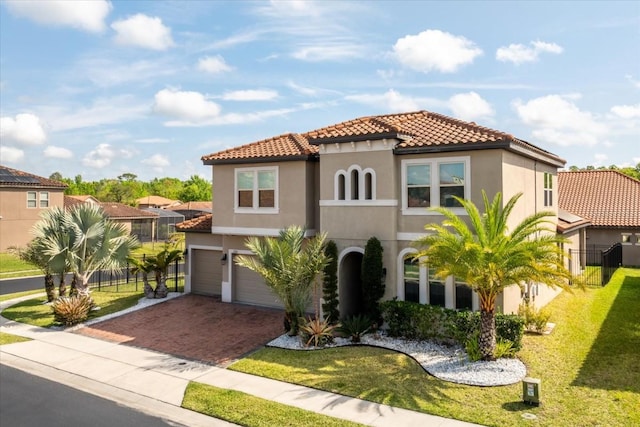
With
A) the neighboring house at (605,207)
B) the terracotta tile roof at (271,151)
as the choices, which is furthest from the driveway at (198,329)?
the neighboring house at (605,207)

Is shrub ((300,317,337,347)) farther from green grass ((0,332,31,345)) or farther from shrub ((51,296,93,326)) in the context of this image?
green grass ((0,332,31,345))

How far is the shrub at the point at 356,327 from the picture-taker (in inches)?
597

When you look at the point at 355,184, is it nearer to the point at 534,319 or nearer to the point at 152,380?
the point at 534,319

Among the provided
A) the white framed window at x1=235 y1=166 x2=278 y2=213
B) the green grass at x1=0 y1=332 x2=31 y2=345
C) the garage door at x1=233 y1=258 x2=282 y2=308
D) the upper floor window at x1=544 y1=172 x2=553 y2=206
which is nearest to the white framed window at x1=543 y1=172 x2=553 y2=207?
the upper floor window at x1=544 y1=172 x2=553 y2=206

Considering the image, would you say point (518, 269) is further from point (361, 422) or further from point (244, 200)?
point (244, 200)

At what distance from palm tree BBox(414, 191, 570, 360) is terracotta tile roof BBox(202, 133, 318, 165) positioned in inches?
301

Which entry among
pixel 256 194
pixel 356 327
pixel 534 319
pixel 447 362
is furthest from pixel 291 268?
pixel 534 319

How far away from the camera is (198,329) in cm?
1747

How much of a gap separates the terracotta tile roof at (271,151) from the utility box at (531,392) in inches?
448

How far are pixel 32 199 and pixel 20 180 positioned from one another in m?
1.95

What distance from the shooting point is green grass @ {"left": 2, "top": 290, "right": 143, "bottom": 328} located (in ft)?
64.1

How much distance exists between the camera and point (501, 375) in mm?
12008

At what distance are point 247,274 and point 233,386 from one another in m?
9.31

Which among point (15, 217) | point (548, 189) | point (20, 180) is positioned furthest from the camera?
point (20, 180)
